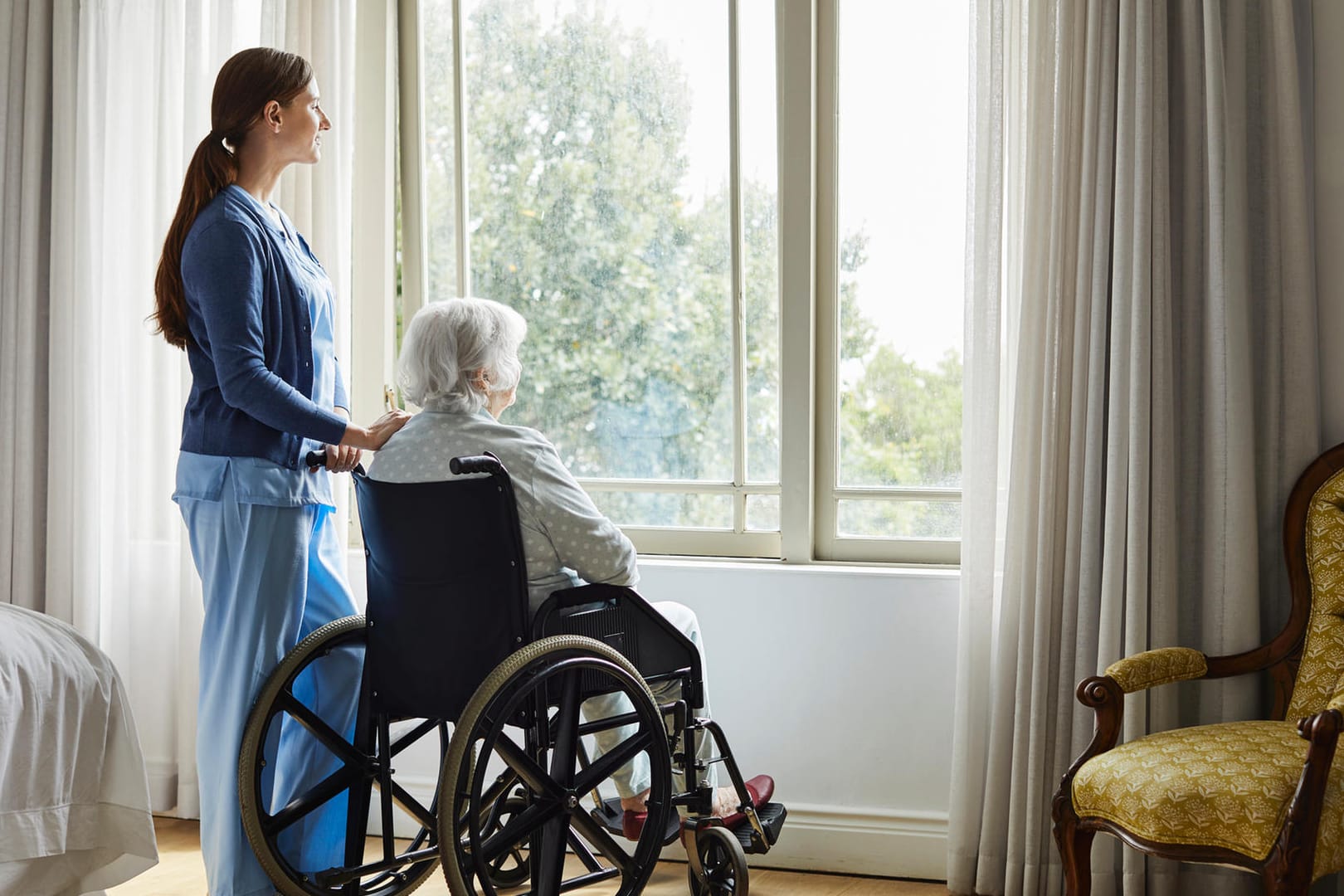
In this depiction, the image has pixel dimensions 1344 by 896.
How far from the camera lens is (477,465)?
192 cm

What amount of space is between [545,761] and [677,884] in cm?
77

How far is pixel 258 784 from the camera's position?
211cm

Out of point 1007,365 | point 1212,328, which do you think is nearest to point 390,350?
point 1007,365

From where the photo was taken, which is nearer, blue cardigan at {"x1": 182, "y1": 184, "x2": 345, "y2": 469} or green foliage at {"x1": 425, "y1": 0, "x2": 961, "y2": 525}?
blue cardigan at {"x1": 182, "y1": 184, "x2": 345, "y2": 469}

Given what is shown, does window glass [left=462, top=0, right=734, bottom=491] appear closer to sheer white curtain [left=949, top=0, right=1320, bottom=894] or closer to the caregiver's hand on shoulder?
sheer white curtain [left=949, top=0, right=1320, bottom=894]

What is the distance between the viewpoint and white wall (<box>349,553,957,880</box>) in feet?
8.76

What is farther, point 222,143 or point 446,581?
point 222,143

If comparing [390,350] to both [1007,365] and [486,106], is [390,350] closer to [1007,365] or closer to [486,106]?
[486,106]

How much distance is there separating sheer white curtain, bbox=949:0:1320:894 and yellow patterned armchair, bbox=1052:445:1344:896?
0.30 ft

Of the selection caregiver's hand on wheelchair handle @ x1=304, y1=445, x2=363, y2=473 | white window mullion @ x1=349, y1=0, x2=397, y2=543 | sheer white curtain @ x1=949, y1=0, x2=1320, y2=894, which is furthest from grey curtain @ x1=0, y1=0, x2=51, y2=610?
sheer white curtain @ x1=949, y1=0, x2=1320, y2=894

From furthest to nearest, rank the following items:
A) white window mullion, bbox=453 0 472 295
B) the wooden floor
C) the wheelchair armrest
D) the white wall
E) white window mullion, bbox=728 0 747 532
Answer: white window mullion, bbox=453 0 472 295
white window mullion, bbox=728 0 747 532
the white wall
the wooden floor
the wheelchair armrest

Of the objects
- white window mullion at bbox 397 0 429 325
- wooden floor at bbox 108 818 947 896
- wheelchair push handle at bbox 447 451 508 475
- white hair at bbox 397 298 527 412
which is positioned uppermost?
white window mullion at bbox 397 0 429 325

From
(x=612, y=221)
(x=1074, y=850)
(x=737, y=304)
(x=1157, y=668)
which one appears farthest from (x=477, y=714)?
(x=612, y=221)

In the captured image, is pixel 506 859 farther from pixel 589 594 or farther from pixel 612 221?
pixel 612 221
